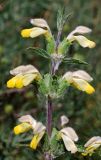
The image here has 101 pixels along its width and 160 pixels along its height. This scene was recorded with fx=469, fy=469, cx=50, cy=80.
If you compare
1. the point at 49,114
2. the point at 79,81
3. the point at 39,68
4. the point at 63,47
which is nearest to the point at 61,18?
the point at 63,47

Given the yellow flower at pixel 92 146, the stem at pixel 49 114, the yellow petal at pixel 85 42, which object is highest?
the yellow petal at pixel 85 42

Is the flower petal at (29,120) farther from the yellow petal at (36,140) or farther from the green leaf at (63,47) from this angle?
the green leaf at (63,47)

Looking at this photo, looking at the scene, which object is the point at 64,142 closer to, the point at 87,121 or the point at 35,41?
the point at 87,121

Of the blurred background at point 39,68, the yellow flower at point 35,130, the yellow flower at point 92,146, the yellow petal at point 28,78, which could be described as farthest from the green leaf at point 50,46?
the blurred background at point 39,68

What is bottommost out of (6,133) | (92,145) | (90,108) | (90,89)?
(90,108)

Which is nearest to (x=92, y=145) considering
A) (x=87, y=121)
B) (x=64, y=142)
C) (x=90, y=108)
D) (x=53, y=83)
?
(x=64, y=142)

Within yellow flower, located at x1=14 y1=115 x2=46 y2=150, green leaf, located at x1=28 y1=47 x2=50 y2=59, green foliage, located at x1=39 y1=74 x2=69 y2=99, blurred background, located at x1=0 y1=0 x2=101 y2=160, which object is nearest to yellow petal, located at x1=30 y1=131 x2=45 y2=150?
yellow flower, located at x1=14 y1=115 x2=46 y2=150

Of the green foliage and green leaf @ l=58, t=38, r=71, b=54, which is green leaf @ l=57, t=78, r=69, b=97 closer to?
the green foliage

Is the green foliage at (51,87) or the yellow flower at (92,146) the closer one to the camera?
the green foliage at (51,87)
